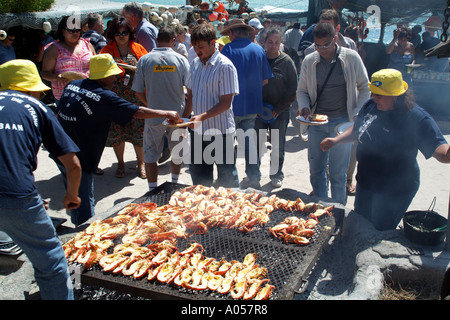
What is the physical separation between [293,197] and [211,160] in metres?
1.19

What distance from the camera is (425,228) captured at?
357 centimetres

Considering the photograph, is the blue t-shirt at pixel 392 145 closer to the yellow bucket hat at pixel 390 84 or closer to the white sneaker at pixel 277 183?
the yellow bucket hat at pixel 390 84

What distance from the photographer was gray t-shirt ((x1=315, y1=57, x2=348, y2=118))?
468 cm

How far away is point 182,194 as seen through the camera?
445cm

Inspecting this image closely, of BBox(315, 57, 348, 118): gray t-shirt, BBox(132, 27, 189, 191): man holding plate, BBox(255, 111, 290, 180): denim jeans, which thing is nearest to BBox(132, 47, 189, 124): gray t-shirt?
BBox(132, 27, 189, 191): man holding plate

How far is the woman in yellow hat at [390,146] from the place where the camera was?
11.4 feet

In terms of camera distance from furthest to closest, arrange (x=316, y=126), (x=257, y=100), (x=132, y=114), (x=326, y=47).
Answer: (x=257, y=100)
(x=316, y=126)
(x=326, y=47)
(x=132, y=114)

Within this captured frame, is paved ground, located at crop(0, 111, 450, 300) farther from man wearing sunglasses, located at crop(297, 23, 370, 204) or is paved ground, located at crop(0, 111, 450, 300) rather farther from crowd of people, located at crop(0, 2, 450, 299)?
man wearing sunglasses, located at crop(297, 23, 370, 204)

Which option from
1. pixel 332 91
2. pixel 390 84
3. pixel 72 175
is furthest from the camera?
pixel 332 91

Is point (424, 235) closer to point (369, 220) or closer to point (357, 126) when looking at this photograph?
point (369, 220)

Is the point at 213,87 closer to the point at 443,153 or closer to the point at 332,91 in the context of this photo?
the point at 332,91

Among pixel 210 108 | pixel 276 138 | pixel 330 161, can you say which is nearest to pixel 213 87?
pixel 210 108
